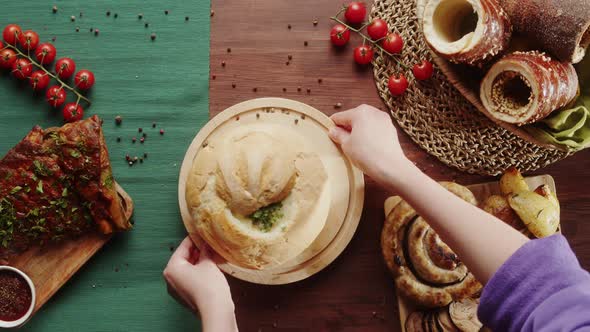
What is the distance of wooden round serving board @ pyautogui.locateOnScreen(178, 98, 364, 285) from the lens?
2.02 meters

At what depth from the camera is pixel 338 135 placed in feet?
6.46

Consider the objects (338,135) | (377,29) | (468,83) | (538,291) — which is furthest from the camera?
(377,29)

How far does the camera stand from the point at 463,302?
75.0 inches

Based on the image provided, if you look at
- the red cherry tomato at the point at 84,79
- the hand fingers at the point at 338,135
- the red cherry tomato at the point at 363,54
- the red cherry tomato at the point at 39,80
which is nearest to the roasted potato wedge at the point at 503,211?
the hand fingers at the point at 338,135

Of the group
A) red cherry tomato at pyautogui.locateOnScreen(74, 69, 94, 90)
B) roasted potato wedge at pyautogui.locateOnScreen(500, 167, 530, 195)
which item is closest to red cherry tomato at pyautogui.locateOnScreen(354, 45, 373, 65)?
roasted potato wedge at pyautogui.locateOnScreen(500, 167, 530, 195)

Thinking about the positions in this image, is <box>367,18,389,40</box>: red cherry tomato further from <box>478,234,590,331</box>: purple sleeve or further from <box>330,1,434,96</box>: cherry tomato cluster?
<box>478,234,590,331</box>: purple sleeve

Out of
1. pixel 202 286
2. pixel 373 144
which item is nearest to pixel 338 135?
pixel 373 144

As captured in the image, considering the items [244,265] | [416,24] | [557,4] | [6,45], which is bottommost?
[244,265]

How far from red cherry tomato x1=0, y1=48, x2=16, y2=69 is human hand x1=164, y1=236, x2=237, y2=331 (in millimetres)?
1014

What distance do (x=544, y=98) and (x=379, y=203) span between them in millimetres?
747

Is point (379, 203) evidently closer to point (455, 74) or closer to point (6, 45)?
point (455, 74)

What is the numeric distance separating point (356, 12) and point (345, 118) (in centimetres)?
46

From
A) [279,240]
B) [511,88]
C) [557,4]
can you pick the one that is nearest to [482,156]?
[511,88]

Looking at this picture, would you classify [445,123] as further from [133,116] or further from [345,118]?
[133,116]
